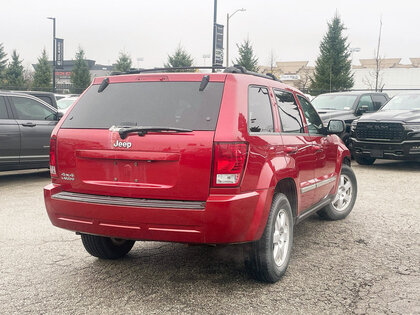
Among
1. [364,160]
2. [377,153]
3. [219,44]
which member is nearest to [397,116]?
[377,153]

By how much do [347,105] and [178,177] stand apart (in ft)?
36.8

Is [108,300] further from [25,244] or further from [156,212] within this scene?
[25,244]

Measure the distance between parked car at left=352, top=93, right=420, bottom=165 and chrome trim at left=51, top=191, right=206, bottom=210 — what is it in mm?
8828

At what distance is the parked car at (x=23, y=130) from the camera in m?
9.22

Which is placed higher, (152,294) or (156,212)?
(156,212)

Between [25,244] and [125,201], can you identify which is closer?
[125,201]

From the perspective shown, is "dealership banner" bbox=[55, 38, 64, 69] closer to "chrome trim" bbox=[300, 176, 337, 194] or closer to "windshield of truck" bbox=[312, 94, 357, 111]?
"windshield of truck" bbox=[312, 94, 357, 111]

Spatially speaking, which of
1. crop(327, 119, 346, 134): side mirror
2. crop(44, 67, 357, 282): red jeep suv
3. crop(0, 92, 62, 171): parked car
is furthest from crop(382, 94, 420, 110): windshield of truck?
crop(44, 67, 357, 282): red jeep suv

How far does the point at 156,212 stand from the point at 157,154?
0.42m

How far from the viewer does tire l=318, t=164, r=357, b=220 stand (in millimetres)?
6280

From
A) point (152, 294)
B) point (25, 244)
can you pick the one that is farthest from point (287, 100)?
point (25, 244)

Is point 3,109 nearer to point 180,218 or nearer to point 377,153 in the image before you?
point 180,218

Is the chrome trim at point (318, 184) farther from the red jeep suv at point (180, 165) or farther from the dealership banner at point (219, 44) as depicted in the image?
the dealership banner at point (219, 44)

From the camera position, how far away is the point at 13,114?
9477 mm
